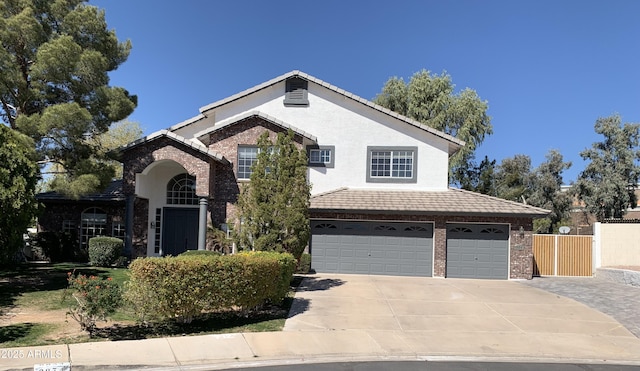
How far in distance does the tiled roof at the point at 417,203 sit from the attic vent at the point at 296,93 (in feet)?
15.7

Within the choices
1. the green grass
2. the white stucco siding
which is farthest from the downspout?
the green grass

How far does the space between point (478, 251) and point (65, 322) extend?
15077mm

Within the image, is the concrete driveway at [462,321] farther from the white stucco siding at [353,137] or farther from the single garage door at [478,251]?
the white stucco siding at [353,137]

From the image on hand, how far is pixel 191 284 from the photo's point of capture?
8961 millimetres

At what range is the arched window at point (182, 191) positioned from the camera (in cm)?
2080

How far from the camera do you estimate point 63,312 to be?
10.3 meters

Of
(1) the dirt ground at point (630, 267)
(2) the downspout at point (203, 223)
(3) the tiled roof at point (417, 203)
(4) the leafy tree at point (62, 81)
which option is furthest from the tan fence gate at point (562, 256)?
(4) the leafy tree at point (62, 81)

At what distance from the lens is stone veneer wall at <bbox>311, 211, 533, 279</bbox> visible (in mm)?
→ 18234

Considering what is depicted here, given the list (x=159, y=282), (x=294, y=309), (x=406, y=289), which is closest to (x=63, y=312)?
(x=159, y=282)

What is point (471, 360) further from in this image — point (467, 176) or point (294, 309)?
point (467, 176)

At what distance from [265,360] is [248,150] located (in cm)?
1307

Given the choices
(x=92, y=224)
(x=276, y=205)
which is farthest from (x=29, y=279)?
(x=276, y=205)

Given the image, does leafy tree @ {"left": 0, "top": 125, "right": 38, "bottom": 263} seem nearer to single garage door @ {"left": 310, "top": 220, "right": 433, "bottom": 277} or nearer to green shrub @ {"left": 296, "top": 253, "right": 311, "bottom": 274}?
green shrub @ {"left": 296, "top": 253, "right": 311, "bottom": 274}

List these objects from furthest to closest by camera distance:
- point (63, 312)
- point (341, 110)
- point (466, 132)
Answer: point (466, 132)
point (341, 110)
point (63, 312)
